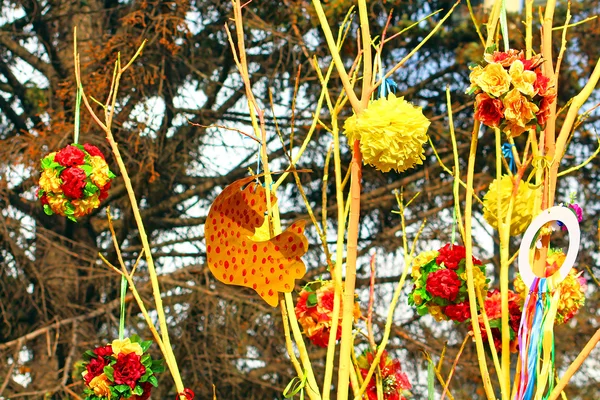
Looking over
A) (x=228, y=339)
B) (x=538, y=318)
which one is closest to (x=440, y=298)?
(x=538, y=318)

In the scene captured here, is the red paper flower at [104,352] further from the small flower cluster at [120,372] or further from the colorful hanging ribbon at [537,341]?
the colorful hanging ribbon at [537,341]

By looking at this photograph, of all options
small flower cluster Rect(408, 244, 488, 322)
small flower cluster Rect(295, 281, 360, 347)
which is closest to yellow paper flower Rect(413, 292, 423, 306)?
small flower cluster Rect(408, 244, 488, 322)

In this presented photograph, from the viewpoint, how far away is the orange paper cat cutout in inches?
49.9

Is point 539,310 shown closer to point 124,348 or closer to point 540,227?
point 540,227

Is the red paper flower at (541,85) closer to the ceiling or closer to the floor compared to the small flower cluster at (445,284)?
closer to the ceiling

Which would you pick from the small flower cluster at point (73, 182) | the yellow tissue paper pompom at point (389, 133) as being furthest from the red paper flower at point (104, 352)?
the yellow tissue paper pompom at point (389, 133)

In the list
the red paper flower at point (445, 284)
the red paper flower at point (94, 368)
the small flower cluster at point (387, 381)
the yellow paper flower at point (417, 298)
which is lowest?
the small flower cluster at point (387, 381)

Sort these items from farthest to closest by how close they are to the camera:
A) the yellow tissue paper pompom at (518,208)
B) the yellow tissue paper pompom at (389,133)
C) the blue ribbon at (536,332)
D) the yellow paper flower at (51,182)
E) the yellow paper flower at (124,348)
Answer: the yellow paper flower at (51,182), the yellow paper flower at (124,348), the yellow tissue paper pompom at (518,208), the blue ribbon at (536,332), the yellow tissue paper pompom at (389,133)

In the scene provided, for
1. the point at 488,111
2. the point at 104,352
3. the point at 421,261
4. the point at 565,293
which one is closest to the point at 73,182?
the point at 104,352

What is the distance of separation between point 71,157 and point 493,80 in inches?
33.3

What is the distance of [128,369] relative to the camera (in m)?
1.56

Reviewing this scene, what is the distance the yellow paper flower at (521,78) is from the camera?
129 cm

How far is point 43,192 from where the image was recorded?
176 centimetres

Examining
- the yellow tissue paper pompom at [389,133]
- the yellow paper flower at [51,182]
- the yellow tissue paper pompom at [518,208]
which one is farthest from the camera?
the yellow paper flower at [51,182]
